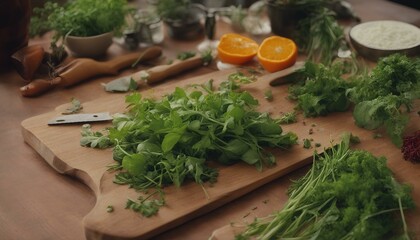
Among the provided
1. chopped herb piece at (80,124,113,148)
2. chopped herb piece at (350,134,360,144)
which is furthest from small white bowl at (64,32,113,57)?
chopped herb piece at (350,134,360,144)

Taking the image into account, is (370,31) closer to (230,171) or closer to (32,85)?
(230,171)

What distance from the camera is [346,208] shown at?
1.25 meters

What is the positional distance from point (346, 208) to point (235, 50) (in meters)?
1.02

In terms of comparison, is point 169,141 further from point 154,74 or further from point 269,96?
point 154,74

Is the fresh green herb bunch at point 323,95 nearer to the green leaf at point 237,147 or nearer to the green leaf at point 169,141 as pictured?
the green leaf at point 237,147

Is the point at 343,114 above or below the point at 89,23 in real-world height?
below

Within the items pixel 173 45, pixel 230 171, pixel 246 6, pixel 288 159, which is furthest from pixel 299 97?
pixel 246 6

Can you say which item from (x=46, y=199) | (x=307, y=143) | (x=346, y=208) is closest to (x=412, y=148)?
(x=307, y=143)

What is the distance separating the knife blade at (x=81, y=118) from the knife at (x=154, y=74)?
0.76 ft

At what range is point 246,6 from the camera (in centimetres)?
279

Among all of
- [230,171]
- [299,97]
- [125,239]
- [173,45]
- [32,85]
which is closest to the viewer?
[125,239]

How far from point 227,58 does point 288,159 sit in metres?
0.66

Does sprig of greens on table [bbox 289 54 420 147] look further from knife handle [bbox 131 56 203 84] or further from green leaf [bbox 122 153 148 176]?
green leaf [bbox 122 153 148 176]

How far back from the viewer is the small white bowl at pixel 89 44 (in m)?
2.14
